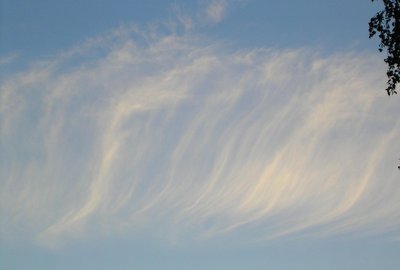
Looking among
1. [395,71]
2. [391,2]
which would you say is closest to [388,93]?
[395,71]

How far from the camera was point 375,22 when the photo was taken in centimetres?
2528

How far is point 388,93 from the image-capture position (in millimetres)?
25297

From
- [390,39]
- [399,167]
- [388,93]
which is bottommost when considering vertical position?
[399,167]

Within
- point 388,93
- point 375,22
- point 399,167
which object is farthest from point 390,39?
point 399,167

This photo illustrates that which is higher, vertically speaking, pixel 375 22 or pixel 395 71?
pixel 375 22

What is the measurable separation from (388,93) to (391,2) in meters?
4.83

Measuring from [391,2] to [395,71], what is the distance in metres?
3.67

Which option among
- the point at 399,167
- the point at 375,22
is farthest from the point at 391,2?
the point at 399,167

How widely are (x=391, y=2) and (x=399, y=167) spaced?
8941 millimetres

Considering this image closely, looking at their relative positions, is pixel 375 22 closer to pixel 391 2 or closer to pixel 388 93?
pixel 391 2

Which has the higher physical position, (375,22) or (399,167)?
(375,22)

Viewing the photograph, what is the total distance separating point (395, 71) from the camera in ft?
83.1

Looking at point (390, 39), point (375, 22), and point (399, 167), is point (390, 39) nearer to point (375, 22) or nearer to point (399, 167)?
point (375, 22)

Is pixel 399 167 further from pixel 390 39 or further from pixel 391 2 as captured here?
pixel 391 2
